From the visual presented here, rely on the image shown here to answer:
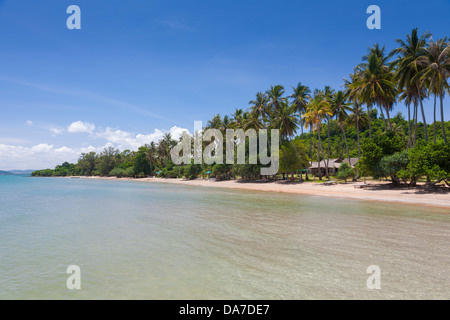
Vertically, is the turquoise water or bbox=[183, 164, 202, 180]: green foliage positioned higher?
bbox=[183, 164, 202, 180]: green foliage

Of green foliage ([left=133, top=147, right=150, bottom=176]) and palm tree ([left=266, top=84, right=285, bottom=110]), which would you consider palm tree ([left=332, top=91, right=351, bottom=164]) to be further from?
green foliage ([left=133, top=147, right=150, bottom=176])

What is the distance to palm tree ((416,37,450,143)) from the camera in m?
23.5

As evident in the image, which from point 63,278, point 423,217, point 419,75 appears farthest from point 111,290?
point 419,75

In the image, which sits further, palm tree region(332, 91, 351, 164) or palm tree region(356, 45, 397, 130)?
palm tree region(332, 91, 351, 164)

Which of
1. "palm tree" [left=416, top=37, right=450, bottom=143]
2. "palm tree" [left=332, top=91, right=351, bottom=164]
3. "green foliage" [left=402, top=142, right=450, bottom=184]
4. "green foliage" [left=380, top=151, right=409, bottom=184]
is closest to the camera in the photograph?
"green foliage" [left=402, top=142, right=450, bottom=184]

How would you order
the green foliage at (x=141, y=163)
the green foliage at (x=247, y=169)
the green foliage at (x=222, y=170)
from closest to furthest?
the green foliage at (x=247, y=169), the green foliage at (x=222, y=170), the green foliage at (x=141, y=163)

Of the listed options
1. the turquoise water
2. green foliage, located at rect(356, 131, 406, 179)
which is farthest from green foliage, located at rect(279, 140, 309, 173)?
the turquoise water

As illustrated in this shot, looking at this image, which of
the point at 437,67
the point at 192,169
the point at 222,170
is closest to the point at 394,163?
the point at 437,67

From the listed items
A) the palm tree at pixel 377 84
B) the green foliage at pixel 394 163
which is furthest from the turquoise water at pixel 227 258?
the palm tree at pixel 377 84

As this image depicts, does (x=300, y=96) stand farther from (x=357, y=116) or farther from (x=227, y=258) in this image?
(x=227, y=258)

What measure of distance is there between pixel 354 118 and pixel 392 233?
33.2 metres

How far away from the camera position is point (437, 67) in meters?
23.3

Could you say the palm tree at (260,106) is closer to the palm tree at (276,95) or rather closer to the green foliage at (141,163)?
the palm tree at (276,95)

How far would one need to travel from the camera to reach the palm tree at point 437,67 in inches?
924
